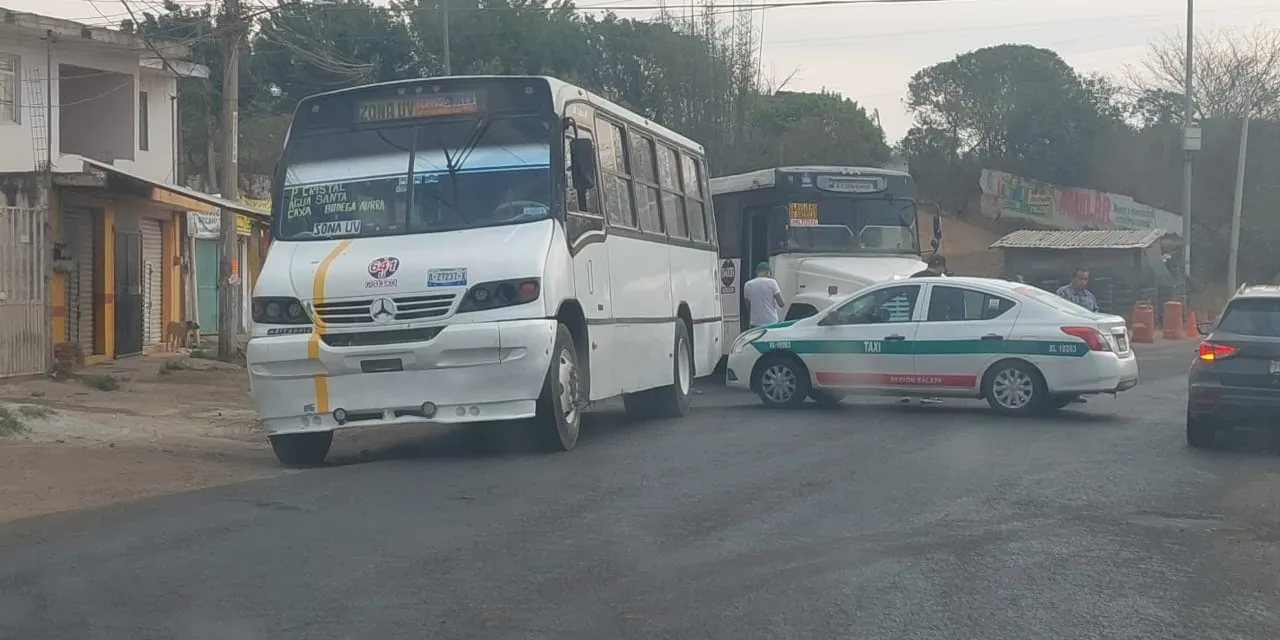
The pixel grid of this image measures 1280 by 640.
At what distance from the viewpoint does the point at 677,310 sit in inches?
590

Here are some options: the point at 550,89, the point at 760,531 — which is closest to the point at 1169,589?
the point at 760,531

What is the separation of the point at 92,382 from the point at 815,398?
915 centimetres

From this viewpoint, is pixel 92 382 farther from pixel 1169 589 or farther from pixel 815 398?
pixel 1169 589

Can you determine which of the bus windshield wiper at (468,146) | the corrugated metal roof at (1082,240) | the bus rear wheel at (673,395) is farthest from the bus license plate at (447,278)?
the corrugated metal roof at (1082,240)

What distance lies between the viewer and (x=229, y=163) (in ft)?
74.8

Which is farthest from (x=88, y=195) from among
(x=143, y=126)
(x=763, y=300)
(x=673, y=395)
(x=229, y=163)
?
(x=673, y=395)

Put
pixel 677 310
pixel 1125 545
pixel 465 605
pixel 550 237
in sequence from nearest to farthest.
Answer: pixel 465 605
pixel 1125 545
pixel 550 237
pixel 677 310

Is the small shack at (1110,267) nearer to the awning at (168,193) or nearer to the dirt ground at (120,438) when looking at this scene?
the awning at (168,193)

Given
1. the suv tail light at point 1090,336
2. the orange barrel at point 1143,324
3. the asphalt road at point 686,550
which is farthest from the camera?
the orange barrel at point 1143,324

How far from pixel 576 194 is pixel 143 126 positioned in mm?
18546

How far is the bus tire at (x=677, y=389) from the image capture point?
581 inches

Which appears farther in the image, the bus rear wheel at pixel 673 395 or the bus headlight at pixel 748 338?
the bus headlight at pixel 748 338

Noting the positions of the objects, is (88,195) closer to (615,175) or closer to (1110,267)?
(615,175)

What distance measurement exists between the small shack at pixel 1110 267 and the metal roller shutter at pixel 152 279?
22.5 meters
